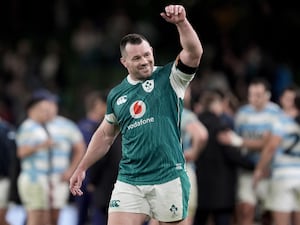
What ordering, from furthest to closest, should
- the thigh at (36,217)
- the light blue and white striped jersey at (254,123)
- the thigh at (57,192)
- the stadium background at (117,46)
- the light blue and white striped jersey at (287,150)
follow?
the stadium background at (117,46), the light blue and white striped jersey at (254,123), the thigh at (57,192), the thigh at (36,217), the light blue and white striped jersey at (287,150)

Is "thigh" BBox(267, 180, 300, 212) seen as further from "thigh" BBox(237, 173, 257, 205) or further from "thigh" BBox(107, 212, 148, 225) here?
"thigh" BBox(107, 212, 148, 225)

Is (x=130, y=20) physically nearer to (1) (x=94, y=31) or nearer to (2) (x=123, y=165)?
(1) (x=94, y=31)

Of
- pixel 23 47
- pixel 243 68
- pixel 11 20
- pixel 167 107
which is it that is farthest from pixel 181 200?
pixel 11 20

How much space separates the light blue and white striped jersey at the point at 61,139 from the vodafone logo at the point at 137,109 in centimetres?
471

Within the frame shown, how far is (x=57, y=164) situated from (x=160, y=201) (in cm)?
500

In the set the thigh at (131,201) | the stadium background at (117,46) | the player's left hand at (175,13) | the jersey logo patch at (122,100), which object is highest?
the stadium background at (117,46)

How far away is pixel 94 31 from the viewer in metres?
24.3

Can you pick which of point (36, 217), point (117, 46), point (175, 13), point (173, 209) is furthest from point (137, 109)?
point (117, 46)

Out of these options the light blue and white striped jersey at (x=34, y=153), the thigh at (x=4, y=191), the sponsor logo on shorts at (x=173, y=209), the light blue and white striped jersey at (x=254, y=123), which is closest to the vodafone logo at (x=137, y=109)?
the sponsor logo on shorts at (x=173, y=209)

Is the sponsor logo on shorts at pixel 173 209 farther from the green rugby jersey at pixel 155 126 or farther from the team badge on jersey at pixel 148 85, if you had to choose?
the team badge on jersey at pixel 148 85

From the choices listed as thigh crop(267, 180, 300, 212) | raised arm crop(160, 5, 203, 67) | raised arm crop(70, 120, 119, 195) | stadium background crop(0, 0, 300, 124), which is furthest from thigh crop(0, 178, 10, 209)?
stadium background crop(0, 0, 300, 124)

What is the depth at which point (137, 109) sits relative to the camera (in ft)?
31.1

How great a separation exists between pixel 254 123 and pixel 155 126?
5.62m

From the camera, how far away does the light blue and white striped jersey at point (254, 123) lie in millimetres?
14727
